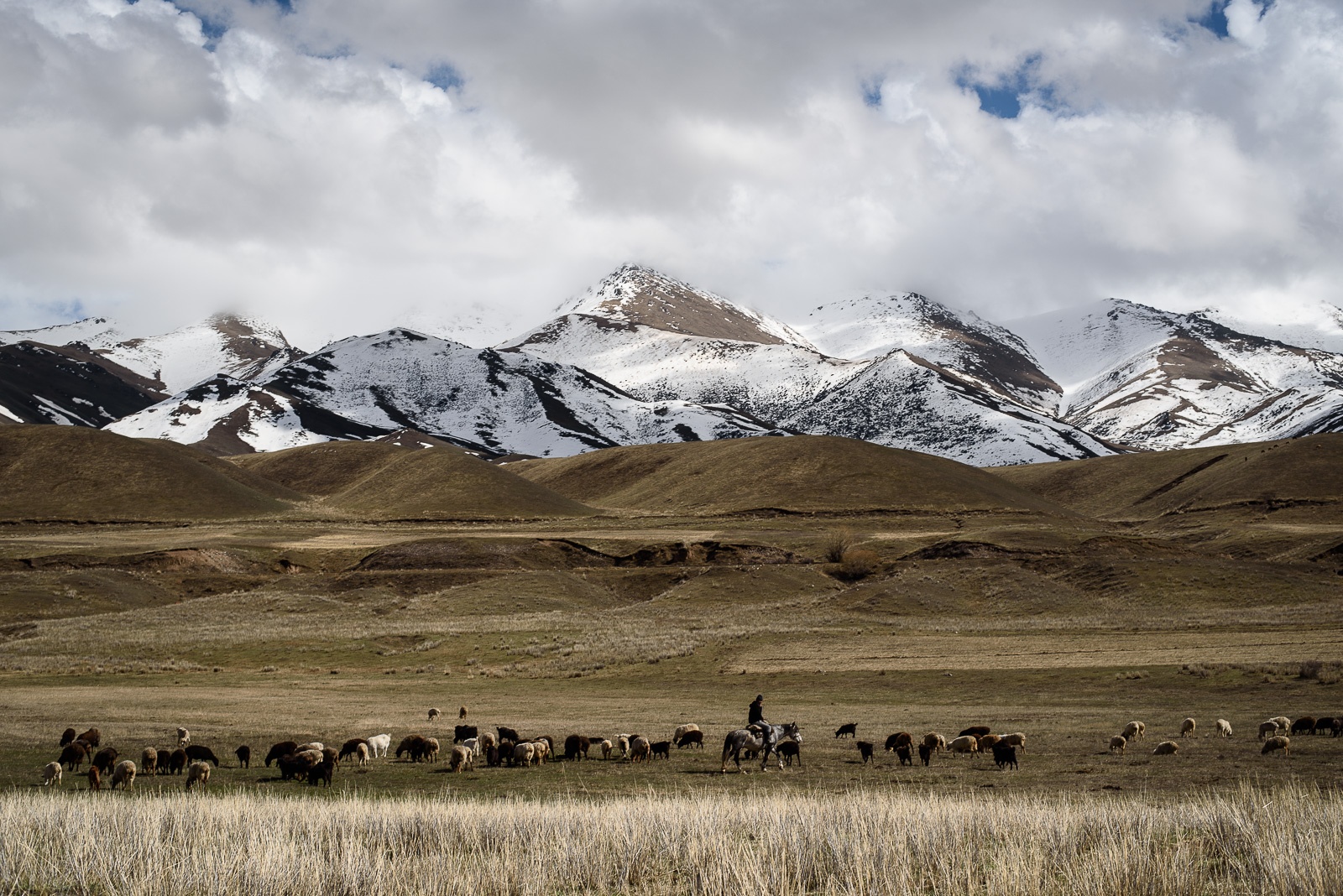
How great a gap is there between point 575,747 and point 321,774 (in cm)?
661

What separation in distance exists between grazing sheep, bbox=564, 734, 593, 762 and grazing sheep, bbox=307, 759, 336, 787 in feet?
20.6

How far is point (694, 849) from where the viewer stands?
44.5ft

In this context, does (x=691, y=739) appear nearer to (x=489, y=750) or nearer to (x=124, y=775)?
(x=489, y=750)

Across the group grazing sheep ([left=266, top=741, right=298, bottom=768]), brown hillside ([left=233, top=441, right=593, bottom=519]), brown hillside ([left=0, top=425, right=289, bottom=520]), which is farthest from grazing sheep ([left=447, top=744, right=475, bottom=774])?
brown hillside ([left=233, top=441, right=593, bottom=519])

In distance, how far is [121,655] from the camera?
59.1 m

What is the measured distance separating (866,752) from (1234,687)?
71.3 ft

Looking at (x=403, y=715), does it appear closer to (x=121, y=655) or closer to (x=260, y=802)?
(x=260, y=802)

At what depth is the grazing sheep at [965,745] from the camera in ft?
90.0

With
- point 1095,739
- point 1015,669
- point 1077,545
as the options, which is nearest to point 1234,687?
point 1015,669

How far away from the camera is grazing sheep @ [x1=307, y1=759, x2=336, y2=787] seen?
77.3ft

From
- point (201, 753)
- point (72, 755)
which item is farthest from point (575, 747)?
point (72, 755)

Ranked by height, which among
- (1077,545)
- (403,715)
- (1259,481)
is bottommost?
(403,715)

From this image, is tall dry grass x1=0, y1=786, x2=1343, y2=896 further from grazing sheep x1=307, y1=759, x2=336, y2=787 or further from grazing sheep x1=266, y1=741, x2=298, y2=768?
grazing sheep x1=266, y1=741, x2=298, y2=768

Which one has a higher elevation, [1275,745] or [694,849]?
[694,849]
